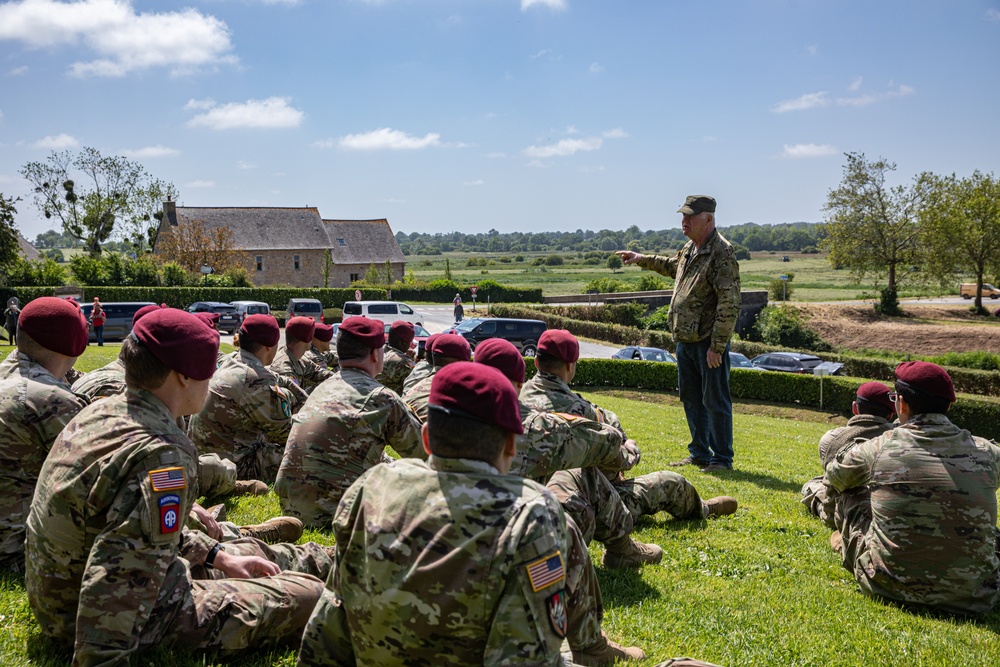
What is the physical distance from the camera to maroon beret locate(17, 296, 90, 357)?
4484 mm

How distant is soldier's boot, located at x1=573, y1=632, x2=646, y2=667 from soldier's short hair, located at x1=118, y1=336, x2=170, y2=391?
2.26m

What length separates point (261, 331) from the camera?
6.73m

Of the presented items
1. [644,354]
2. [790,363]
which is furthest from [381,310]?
[790,363]

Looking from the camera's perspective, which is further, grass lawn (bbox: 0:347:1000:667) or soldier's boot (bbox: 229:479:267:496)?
soldier's boot (bbox: 229:479:267:496)

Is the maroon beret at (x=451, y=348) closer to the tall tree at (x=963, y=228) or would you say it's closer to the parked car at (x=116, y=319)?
the parked car at (x=116, y=319)

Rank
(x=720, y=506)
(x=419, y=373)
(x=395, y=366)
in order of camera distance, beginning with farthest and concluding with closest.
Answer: (x=395, y=366)
(x=419, y=373)
(x=720, y=506)

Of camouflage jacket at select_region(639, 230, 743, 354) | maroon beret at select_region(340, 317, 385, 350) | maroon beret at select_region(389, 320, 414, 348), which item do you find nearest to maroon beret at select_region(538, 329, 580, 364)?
maroon beret at select_region(340, 317, 385, 350)

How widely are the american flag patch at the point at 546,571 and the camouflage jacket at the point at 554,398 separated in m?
2.43

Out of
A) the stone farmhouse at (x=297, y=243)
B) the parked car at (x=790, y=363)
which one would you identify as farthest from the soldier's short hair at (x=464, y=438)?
the stone farmhouse at (x=297, y=243)

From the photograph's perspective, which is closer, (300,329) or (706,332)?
(300,329)

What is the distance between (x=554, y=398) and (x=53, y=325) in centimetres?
316

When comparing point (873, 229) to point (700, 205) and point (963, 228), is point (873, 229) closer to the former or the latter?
point (963, 228)

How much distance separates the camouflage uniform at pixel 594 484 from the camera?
15.6 feet

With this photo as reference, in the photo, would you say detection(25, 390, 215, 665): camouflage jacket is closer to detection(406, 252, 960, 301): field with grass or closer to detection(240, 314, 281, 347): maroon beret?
detection(240, 314, 281, 347): maroon beret
